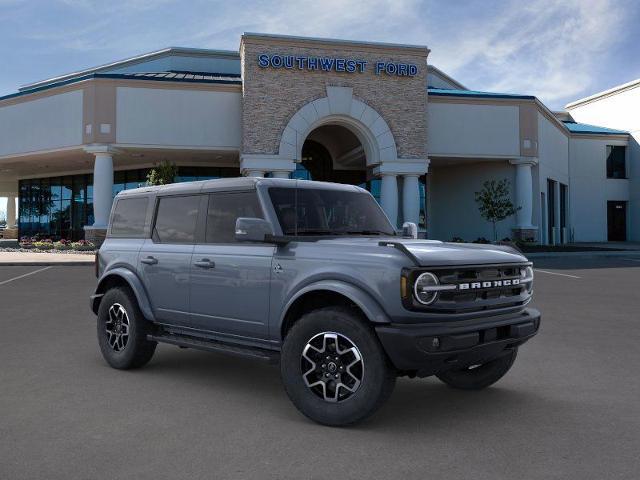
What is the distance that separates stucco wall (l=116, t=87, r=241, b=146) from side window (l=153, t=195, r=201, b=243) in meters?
24.9

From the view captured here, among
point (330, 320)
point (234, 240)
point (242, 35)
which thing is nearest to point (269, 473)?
point (330, 320)

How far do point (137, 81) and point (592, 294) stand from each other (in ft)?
79.3

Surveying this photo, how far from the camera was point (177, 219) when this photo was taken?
623cm

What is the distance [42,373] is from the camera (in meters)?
6.18

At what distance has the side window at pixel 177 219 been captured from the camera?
19.9 feet

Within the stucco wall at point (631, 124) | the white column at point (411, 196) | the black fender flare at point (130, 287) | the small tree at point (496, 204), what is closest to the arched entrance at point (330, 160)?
the white column at point (411, 196)

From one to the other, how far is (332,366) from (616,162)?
47.5 meters

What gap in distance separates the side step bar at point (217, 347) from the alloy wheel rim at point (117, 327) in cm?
39

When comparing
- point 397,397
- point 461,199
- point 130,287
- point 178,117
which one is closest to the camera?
point 397,397

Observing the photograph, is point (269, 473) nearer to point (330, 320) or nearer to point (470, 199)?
point (330, 320)

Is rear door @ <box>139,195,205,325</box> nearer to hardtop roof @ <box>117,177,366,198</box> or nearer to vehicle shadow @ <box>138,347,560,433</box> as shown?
hardtop roof @ <box>117,177,366,198</box>

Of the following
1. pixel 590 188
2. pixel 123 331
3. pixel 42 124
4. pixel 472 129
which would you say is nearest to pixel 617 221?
pixel 590 188

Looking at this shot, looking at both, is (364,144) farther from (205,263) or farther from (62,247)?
(205,263)

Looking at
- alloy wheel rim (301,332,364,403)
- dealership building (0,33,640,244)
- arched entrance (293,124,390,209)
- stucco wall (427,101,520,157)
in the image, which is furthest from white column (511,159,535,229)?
alloy wheel rim (301,332,364,403)
